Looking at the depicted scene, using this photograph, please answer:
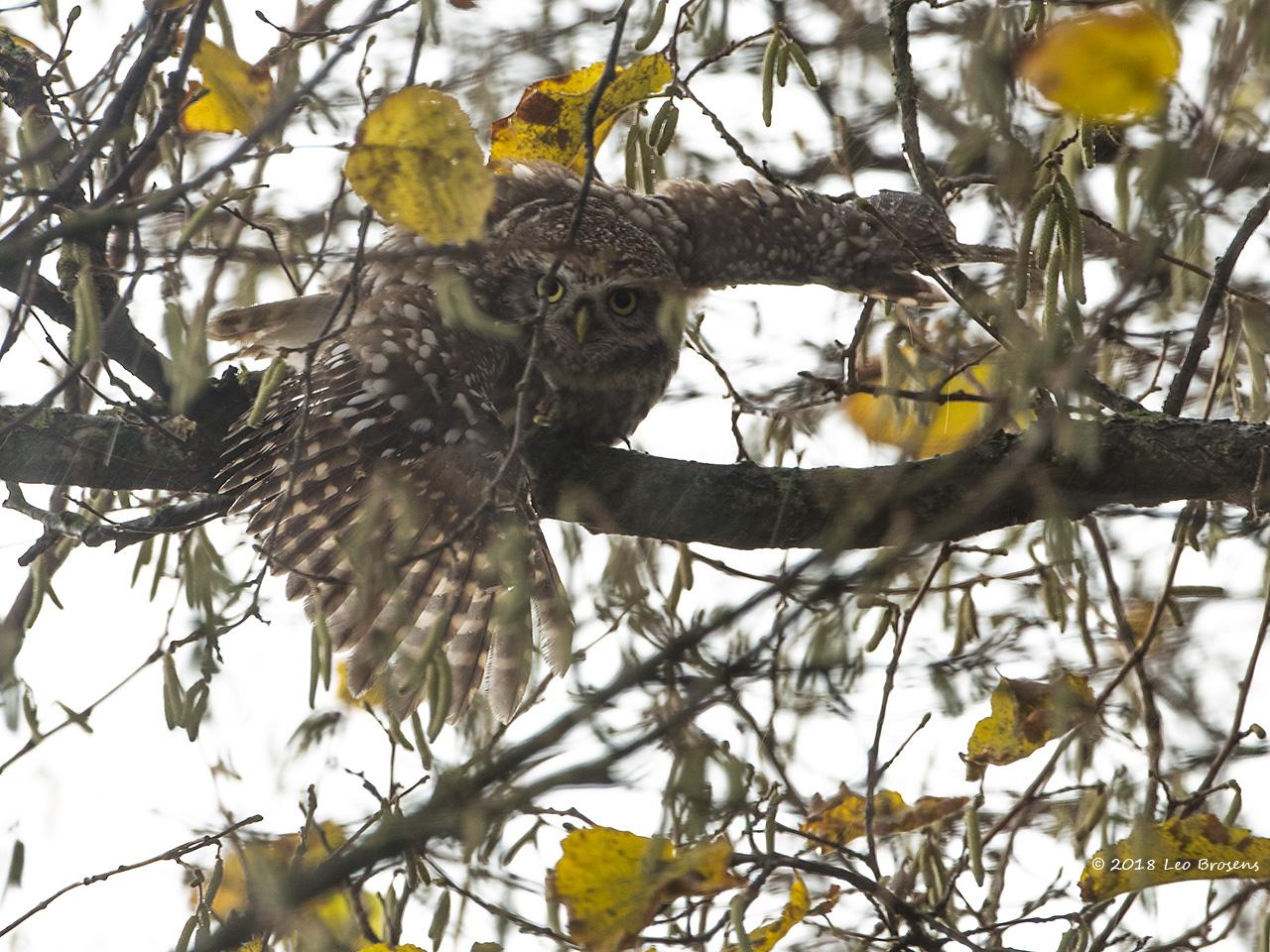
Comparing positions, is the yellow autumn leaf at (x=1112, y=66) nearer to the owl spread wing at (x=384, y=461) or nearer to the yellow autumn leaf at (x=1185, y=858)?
the yellow autumn leaf at (x=1185, y=858)

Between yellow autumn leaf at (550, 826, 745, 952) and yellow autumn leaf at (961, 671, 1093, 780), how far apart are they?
60 cm

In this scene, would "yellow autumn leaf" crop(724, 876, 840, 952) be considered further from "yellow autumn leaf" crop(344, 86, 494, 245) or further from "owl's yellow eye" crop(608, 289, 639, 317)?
"owl's yellow eye" crop(608, 289, 639, 317)

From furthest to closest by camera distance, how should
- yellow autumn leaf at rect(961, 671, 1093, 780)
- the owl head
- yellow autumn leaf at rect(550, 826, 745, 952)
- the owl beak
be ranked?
the owl beak, the owl head, yellow autumn leaf at rect(961, 671, 1093, 780), yellow autumn leaf at rect(550, 826, 745, 952)

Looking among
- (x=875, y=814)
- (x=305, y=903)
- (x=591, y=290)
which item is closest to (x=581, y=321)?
(x=591, y=290)

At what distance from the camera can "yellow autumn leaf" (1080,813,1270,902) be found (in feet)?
5.67

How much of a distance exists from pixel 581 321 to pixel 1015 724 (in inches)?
50.4

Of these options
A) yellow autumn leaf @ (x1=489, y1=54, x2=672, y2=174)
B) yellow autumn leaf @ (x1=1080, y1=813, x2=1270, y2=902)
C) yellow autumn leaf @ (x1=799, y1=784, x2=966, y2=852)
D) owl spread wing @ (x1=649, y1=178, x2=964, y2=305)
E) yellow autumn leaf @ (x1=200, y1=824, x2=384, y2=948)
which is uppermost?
owl spread wing @ (x1=649, y1=178, x2=964, y2=305)

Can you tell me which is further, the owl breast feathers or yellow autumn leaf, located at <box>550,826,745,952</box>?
the owl breast feathers

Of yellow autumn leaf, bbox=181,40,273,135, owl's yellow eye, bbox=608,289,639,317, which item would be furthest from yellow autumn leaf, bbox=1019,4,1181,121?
owl's yellow eye, bbox=608,289,639,317

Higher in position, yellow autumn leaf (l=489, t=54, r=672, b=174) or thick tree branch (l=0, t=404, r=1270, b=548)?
yellow autumn leaf (l=489, t=54, r=672, b=174)

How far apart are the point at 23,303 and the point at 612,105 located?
1.02m

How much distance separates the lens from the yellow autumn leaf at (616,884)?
141 cm

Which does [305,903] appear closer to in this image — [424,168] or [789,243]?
[424,168]

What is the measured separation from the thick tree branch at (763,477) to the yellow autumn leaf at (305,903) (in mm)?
626
